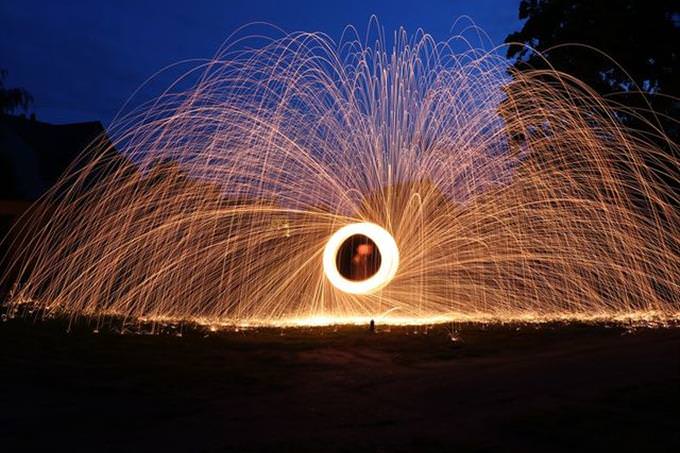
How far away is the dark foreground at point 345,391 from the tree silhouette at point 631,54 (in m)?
11.4

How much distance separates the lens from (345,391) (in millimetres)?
7883

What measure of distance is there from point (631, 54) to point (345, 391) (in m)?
17.5

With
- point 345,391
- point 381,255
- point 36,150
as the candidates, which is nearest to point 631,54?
point 381,255

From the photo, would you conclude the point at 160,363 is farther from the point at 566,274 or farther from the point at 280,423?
the point at 566,274

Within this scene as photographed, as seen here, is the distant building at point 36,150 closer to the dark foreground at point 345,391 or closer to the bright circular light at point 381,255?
the bright circular light at point 381,255

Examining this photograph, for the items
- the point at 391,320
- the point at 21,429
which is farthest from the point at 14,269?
the point at 21,429

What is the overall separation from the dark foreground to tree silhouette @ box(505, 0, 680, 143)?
1136 cm

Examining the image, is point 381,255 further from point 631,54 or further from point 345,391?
point 631,54

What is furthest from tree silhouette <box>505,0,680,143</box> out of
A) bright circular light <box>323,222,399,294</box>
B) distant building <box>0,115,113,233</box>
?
distant building <box>0,115,113,233</box>

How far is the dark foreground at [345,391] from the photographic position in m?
5.85

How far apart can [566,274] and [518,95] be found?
514 centimetres

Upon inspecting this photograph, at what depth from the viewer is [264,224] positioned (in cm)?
2284

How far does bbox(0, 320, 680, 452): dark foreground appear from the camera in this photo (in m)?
5.85

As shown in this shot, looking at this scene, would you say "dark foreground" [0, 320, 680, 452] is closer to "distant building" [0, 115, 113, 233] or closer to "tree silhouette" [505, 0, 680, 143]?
"tree silhouette" [505, 0, 680, 143]
